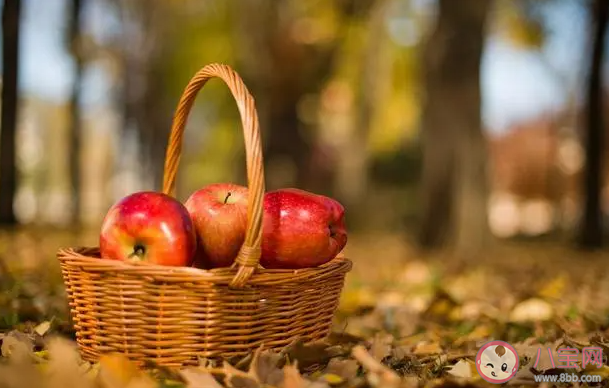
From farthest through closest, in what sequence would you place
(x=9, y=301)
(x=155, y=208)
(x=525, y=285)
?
(x=525, y=285) < (x=9, y=301) < (x=155, y=208)

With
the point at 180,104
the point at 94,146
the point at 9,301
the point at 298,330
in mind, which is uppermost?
the point at 180,104

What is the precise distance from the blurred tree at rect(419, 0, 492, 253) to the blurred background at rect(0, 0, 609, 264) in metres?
0.01

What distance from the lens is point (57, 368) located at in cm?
184

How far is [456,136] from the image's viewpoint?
7.71 m

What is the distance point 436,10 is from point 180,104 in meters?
5.99

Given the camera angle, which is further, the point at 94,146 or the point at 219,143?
the point at 94,146

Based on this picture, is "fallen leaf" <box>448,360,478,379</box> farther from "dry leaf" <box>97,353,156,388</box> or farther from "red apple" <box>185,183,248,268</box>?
"dry leaf" <box>97,353,156,388</box>

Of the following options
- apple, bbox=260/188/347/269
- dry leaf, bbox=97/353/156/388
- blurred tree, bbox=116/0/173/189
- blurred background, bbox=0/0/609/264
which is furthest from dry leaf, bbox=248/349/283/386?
blurred tree, bbox=116/0/173/189

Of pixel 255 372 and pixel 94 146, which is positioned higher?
pixel 255 372

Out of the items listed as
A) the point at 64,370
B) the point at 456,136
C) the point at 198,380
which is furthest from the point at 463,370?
the point at 456,136

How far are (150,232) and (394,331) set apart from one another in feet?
4.88

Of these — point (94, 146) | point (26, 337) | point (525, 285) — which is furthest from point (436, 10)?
point (94, 146)

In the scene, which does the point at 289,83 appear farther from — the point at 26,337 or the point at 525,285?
the point at 26,337

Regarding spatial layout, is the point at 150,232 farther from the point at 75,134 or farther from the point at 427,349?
the point at 75,134
